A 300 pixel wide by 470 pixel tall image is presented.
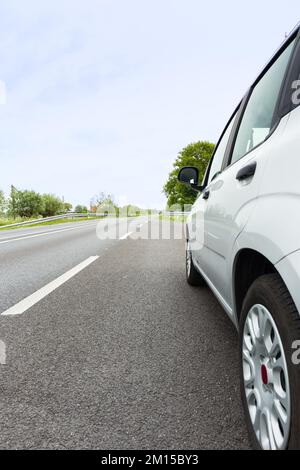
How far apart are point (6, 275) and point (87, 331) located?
2.80 meters

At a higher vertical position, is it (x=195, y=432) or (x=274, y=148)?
(x=274, y=148)

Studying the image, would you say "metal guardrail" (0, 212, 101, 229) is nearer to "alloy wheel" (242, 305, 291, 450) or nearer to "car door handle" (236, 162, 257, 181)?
"car door handle" (236, 162, 257, 181)

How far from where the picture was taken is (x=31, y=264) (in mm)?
5832

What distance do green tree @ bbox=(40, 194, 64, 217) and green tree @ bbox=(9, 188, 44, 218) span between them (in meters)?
1.44

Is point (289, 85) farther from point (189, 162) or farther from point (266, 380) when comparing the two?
point (189, 162)

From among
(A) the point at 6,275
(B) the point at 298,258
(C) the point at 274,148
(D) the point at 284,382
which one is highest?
(C) the point at 274,148

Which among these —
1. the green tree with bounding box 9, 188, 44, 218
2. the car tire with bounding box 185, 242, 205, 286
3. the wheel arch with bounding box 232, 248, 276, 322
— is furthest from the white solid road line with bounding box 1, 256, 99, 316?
the green tree with bounding box 9, 188, 44, 218

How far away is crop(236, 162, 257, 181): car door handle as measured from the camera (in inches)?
57.0

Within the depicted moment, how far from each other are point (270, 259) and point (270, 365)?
430 mm

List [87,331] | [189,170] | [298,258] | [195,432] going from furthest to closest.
Result: [189,170]
[87,331]
[195,432]
[298,258]

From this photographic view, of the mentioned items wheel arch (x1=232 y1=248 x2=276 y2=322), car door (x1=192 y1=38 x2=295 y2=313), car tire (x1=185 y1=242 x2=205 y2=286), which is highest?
car door (x1=192 y1=38 x2=295 y2=313)

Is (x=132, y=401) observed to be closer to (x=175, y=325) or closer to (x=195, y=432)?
(x=195, y=432)

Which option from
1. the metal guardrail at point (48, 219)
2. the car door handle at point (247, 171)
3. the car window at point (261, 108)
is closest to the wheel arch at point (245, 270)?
the car door handle at point (247, 171)
